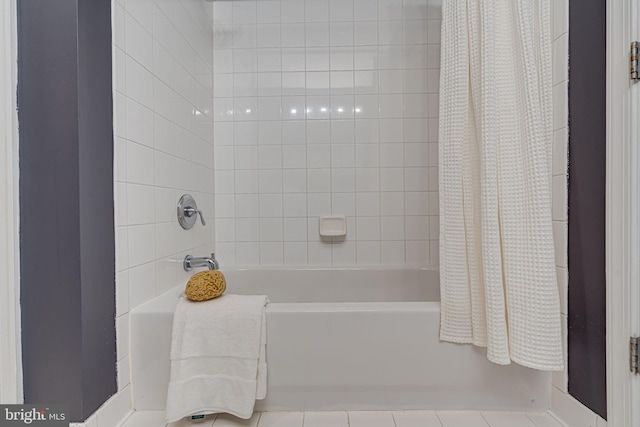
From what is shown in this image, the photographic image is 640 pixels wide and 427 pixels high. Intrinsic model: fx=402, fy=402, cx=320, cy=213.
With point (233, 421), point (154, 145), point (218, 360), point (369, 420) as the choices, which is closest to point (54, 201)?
point (154, 145)

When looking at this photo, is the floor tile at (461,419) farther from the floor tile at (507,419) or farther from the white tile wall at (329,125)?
the white tile wall at (329,125)

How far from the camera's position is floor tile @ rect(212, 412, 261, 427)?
1437mm

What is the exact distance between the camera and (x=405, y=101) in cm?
245

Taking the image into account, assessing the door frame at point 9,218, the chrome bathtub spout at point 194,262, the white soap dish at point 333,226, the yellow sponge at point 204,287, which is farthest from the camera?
the white soap dish at point 333,226

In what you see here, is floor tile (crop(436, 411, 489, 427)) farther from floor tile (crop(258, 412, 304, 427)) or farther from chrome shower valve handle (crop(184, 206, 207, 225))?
chrome shower valve handle (crop(184, 206, 207, 225))

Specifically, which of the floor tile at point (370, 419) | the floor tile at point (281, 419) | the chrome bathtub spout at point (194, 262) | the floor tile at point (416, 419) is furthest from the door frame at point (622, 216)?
the chrome bathtub spout at point (194, 262)

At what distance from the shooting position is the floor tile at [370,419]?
Result: 1442 mm

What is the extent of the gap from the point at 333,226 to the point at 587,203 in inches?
54.3

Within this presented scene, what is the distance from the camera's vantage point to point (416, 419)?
147 cm

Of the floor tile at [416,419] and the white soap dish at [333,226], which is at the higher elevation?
the white soap dish at [333,226]

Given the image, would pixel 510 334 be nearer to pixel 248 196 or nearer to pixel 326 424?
pixel 326 424

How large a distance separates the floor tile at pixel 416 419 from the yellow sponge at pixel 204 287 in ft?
2.67

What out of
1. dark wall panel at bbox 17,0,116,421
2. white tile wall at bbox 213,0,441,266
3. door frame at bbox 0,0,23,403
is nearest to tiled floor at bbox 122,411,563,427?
dark wall panel at bbox 17,0,116,421
